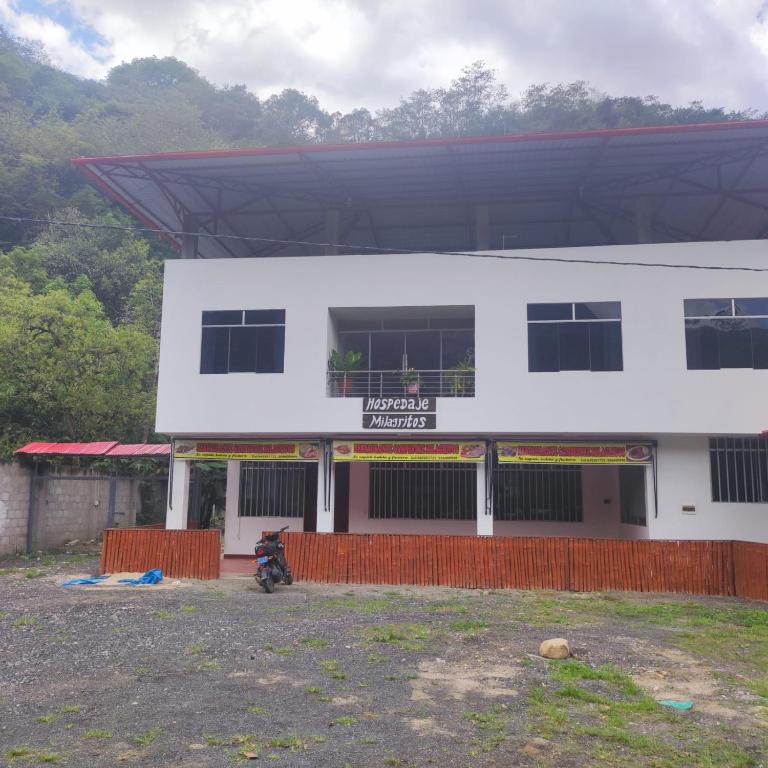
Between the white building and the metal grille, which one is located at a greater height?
the white building

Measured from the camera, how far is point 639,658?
28.4 ft

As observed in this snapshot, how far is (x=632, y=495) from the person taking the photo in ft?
57.4

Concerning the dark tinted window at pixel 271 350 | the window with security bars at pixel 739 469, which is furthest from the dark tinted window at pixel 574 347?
the dark tinted window at pixel 271 350

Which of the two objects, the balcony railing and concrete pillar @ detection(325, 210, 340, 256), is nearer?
the balcony railing

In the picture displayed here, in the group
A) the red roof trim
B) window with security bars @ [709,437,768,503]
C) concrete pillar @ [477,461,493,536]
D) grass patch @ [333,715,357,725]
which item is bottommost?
grass patch @ [333,715,357,725]

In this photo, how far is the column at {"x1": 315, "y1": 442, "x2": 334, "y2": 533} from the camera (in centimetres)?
1605

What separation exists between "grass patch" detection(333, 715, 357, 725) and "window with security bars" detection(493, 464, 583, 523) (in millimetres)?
12431

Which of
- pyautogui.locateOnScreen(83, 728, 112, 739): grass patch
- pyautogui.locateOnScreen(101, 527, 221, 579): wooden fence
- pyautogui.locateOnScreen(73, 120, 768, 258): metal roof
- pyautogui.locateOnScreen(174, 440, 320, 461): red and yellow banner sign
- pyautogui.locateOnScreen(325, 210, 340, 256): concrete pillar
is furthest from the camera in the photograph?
pyautogui.locateOnScreen(325, 210, 340, 256): concrete pillar

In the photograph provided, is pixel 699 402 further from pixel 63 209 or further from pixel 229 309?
pixel 63 209

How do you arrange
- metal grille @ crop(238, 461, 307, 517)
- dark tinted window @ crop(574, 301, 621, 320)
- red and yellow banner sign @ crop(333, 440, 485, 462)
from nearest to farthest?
dark tinted window @ crop(574, 301, 621, 320), red and yellow banner sign @ crop(333, 440, 485, 462), metal grille @ crop(238, 461, 307, 517)

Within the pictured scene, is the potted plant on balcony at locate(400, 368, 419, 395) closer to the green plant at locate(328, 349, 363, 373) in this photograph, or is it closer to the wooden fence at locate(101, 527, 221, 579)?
the green plant at locate(328, 349, 363, 373)

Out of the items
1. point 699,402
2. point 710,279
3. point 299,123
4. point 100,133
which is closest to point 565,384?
point 699,402

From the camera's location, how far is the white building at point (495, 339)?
15102 mm

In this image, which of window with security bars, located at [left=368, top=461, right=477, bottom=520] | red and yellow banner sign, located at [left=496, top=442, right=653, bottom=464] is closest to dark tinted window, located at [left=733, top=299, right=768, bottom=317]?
red and yellow banner sign, located at [left=496, top=442, right=653, bottom=464]
